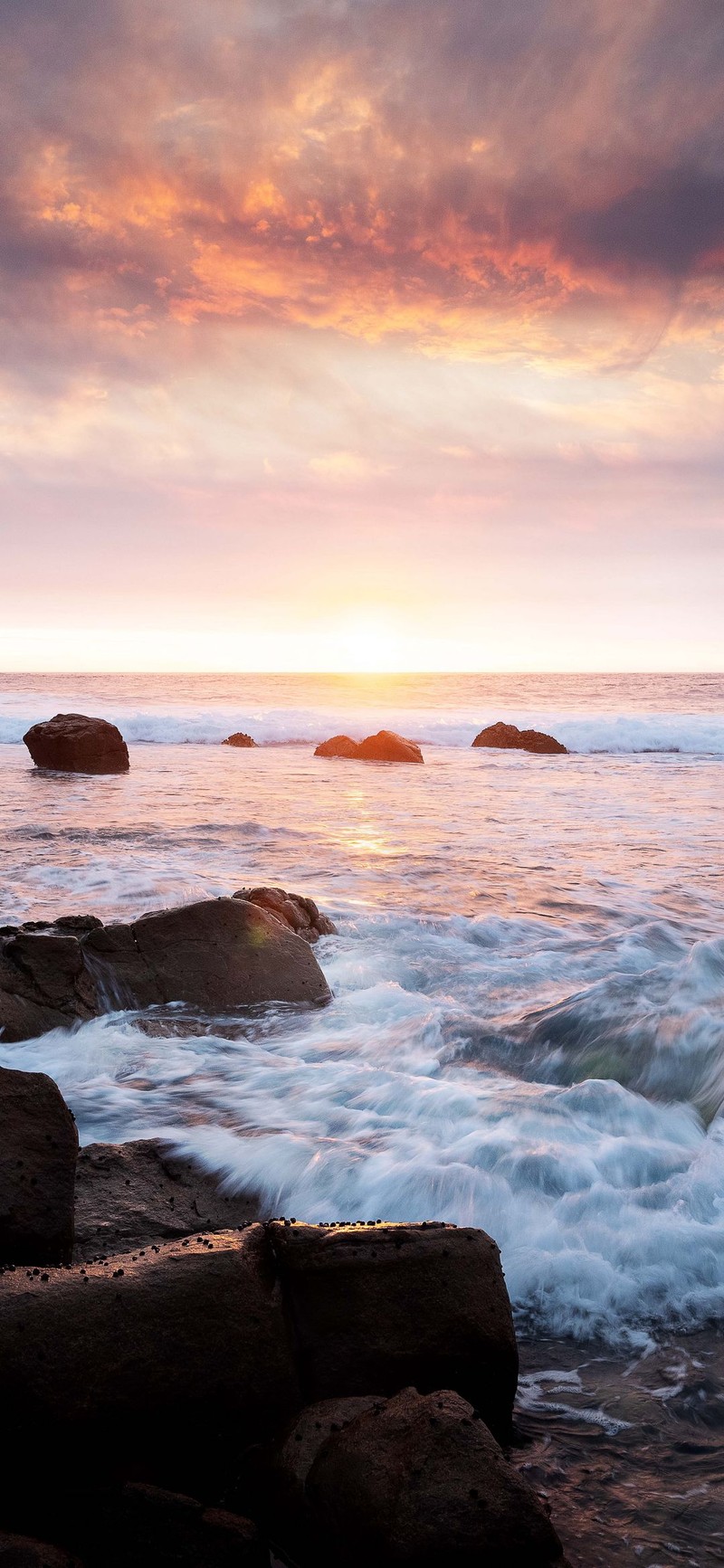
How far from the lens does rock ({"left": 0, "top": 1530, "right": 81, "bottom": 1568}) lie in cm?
186

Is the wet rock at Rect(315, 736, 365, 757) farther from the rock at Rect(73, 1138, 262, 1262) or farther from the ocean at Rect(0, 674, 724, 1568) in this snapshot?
the rock at Rect(73, 1138, 262, 1262)

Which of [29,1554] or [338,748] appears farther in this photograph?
[338,748]

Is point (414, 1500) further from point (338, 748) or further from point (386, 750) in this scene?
point (338, 748)

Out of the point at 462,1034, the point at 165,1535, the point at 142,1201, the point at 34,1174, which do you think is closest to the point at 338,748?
the point at 462,1034

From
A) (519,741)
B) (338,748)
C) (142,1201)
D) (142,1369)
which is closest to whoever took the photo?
(142,1369)

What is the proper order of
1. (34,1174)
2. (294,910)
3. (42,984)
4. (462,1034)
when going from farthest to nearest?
(294,910)
(462,1034)
(42,984)
(34,1174)

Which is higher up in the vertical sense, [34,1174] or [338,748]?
[338,748]

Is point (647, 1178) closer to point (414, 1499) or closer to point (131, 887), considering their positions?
point (414, 1499)

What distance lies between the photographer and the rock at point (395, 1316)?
2.40 metres

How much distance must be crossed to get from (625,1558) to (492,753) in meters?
25.0

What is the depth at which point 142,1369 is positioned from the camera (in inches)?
86.3

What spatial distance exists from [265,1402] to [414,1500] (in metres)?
0.48

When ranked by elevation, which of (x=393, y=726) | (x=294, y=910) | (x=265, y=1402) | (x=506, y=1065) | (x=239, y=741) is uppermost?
(x=393, y=726)

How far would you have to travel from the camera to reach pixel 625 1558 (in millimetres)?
2152
